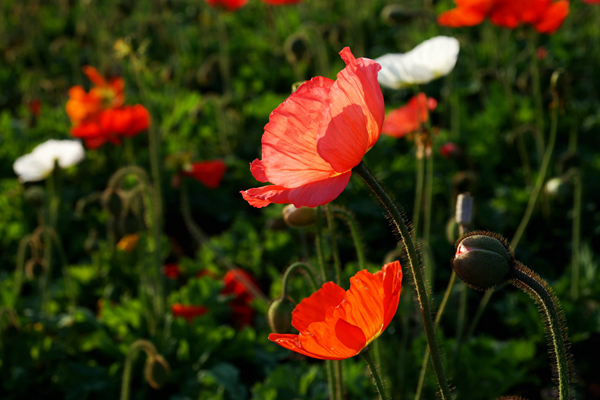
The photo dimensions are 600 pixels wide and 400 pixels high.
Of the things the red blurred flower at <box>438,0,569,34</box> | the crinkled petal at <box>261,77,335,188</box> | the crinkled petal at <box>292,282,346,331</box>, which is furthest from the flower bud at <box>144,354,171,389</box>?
the red blurred flower at <box>438,0,569,34</box>

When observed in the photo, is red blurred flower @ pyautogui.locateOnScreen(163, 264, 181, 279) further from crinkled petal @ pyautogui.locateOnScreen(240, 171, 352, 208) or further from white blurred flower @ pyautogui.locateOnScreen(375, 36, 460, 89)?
crinkled petal @ pyautogui.locateOnScreen(240, 171, 352, 208)

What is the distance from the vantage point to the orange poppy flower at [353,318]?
65cm

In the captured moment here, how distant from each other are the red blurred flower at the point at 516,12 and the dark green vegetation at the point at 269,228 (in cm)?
8

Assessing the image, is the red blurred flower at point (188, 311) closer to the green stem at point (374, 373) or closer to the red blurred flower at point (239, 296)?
the red blurred flower at point (239, 296)

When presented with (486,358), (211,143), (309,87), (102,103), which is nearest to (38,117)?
(102,103)

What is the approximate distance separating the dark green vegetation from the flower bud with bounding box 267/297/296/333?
291 millimetres

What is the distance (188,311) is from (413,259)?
1385mm

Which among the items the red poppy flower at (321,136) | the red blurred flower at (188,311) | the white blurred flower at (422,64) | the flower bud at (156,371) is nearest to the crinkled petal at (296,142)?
the red poppy flower at (321,136)

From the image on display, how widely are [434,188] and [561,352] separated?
73.8 inches

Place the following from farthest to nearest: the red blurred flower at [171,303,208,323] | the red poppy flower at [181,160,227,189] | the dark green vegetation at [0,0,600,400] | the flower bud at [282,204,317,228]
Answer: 1. the red poppy flower at [181,160,227,189]
2. the red blurred flower at [171,303,208,323]
3. the dark green vegetation at [0,0,600,400]
4. the flower bud at [282,204,317,228]

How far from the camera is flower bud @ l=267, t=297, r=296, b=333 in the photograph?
1.09 meters

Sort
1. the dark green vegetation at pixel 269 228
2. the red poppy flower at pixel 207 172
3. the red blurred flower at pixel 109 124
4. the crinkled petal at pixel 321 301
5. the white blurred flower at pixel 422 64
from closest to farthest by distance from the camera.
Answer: the crinkled petal at pixel 321 301, the white blurred flower at pixel 422 64, the dark green vegetation at pixel 269 228, the red poppy flower at pixel 207 172, the red blurred flower at pixel 109 124

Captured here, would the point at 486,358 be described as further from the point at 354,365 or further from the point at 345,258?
the point at 345,258

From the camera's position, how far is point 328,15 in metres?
4.87
